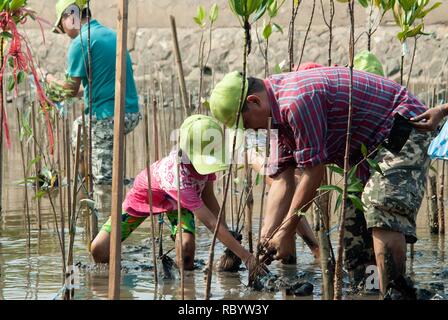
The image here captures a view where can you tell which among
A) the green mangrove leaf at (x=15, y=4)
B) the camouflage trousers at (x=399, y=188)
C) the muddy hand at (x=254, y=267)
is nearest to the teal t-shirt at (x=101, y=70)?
the green mangrove leaf at (x=15, y=4)

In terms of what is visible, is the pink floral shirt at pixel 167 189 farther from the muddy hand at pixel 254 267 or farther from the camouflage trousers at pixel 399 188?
the camouflage trousers at pixel 399 188

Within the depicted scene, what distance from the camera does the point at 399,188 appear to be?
4160mm

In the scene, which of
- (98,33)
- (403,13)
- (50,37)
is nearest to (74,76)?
(98,33)

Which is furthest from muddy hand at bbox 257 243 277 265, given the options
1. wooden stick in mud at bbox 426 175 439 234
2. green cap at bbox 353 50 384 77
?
wooden stick in mud at bbox 426 175 439 234

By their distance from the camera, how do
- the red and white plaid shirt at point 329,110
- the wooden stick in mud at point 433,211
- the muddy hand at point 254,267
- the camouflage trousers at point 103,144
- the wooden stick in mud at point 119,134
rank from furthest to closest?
the camouflage trousers at point 103,144
the wooden stick in mud at point 433,211
the muddy hand at point 254,267
the red and white plaid shirt at point 329,110
the wooden stick in mud at point 119,134

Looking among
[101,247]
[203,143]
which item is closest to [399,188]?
[203,143]

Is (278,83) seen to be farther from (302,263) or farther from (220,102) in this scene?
(302,263)

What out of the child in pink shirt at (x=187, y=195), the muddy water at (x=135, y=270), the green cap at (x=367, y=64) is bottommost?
the muddy water at (x=135, y=270)

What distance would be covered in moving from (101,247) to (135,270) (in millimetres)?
313

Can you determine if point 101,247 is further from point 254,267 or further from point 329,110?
point 329,110

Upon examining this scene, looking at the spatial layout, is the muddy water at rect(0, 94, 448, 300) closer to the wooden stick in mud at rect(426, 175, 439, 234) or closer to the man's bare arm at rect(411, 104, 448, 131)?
the wooden stick in mud at rect(426, 175, 439, 234)

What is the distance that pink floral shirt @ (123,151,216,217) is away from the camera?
4.80 metres

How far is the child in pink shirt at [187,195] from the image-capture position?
464cm

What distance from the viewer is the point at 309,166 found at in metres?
4.07
